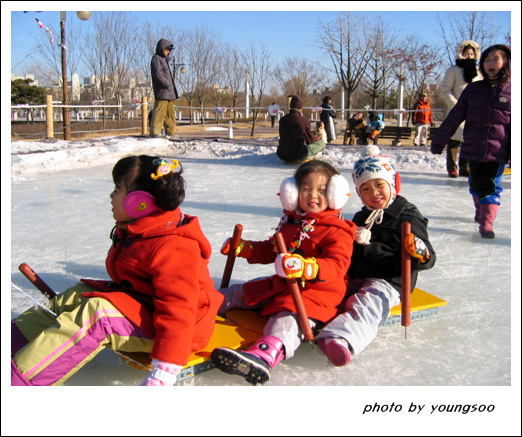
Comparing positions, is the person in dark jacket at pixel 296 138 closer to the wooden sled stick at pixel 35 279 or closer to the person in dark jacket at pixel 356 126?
the person in dark jacket at pixel 356 126

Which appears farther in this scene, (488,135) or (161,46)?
(161,46)

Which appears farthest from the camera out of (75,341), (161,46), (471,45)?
(161,46)

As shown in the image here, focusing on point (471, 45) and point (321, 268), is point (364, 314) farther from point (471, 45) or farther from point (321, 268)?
point (471, 45)

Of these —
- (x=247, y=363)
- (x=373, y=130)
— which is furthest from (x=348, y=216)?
(x=373, y=130)

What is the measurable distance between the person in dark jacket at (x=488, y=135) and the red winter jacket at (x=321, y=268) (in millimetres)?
2103

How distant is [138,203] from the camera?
5.97 feet

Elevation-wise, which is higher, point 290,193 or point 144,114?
point 144,114

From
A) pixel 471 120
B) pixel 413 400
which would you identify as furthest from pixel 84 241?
pixel 471 120

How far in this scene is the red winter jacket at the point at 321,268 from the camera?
6.91ft

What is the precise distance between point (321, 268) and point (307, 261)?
0.08 metres

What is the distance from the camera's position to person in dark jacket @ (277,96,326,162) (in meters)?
7.32

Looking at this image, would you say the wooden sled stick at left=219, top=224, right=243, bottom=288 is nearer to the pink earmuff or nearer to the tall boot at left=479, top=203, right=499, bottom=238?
the pink earmuff

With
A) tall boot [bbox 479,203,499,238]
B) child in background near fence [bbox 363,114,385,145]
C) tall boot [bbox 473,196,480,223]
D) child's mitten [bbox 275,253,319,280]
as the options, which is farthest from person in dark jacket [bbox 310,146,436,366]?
child in background near fence [bbox 363,114,385,145]

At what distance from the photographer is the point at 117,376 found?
Answer: 74.8 inches
